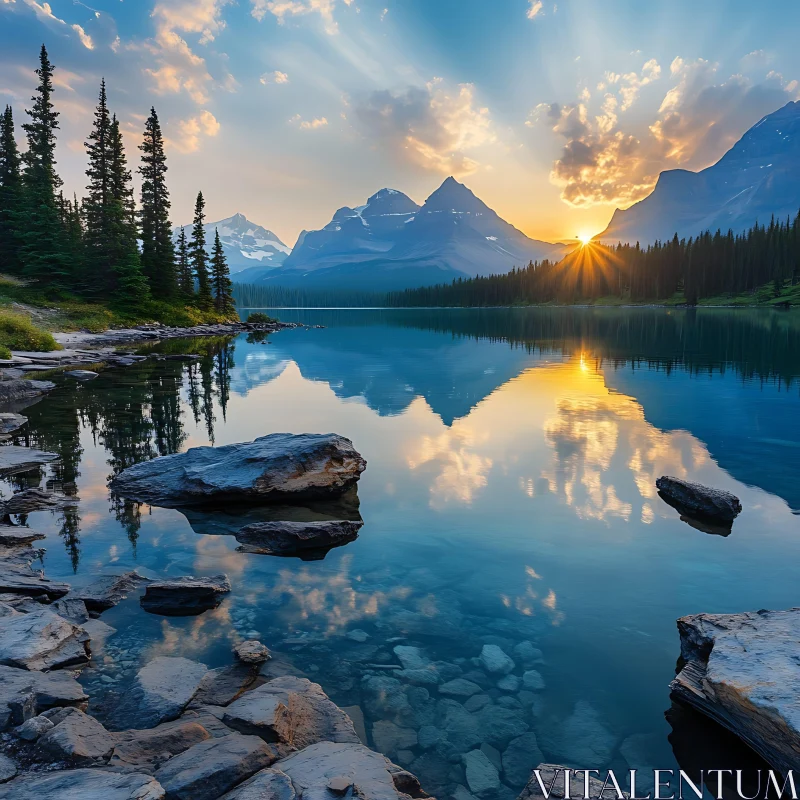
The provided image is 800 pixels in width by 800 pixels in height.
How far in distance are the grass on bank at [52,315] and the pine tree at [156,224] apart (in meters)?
3.82

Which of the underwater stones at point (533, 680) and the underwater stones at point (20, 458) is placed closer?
the underwater stones at point (533, 680)

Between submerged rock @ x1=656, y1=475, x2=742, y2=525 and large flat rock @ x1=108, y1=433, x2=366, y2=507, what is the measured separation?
8.22m

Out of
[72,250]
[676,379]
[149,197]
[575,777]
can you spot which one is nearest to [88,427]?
[575,777]

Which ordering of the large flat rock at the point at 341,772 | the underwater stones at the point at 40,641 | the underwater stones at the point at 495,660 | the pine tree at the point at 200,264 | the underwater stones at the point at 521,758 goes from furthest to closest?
the pine tree at the point at 200,264 → the underwater stones at the point at 495,660 → the underwater stones at the point at 40,641 → the underwater stones at the point at 521,758 → the large flat rock at the point at 341,772

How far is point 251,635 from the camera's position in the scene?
25.8ft

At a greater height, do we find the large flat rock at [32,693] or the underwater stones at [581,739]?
the large flat rock at [32,693]

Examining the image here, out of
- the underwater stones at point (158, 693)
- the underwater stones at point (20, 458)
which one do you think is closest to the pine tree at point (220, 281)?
the underwater stones at point (20, 458)

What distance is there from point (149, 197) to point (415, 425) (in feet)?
254

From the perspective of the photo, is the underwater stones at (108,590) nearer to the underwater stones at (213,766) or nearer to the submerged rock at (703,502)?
the underwater stones at (213,766)

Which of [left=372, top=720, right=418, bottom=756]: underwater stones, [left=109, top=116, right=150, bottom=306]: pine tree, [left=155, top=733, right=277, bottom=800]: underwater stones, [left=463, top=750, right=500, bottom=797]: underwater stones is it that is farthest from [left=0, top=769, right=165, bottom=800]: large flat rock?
[left=109, top=116, right=150, bottom=306]: pine tree

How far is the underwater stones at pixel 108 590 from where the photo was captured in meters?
8.54

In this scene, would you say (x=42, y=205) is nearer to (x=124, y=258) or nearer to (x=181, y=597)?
(x=124, y=258)

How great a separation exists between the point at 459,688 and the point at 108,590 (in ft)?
19.8

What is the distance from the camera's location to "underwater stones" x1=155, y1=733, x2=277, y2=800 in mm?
4465
